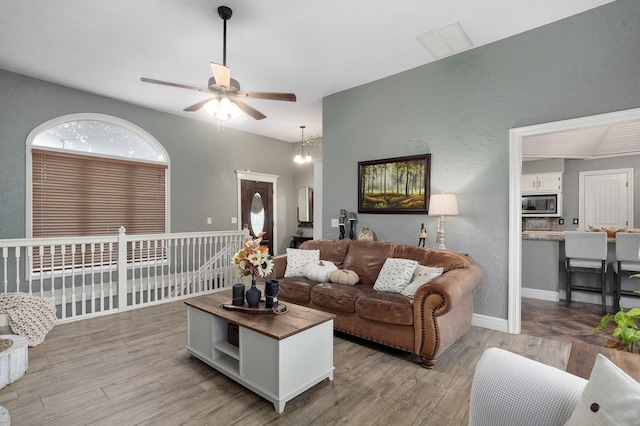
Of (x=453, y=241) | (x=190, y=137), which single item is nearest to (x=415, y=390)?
(x=453, y=241)

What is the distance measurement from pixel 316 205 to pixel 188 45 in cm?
305

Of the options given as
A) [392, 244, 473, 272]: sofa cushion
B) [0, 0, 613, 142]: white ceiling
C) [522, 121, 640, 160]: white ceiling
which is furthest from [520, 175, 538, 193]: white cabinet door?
[392, 244, 473, 272]: sofa cushion

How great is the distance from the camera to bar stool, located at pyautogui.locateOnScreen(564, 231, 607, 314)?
3908 mm

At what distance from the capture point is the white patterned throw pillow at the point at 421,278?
287cm

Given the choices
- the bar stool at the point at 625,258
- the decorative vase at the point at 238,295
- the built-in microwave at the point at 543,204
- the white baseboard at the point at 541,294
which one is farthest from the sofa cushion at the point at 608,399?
the built-in microwave at the point at 543,204

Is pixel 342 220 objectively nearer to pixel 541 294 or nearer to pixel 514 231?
pixel 514 231

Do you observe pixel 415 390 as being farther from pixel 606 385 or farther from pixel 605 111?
pixel 605 111

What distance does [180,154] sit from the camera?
18.9 ft

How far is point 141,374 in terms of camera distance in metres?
2.46

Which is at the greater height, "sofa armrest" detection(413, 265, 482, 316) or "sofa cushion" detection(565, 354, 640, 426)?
"sofa cushion" detection(565, 354, 640, 426)

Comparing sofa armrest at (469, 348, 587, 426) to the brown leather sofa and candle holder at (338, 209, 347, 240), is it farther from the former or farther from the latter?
candle holder at (338, 209, 347, 240)

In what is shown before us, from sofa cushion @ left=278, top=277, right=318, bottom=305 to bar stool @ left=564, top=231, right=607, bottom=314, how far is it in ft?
11.3

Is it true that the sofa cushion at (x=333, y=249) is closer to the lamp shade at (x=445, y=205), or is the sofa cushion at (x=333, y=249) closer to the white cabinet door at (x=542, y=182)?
the lamp shade at (x=445, y=205)

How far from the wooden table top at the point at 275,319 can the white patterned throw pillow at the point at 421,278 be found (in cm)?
91
